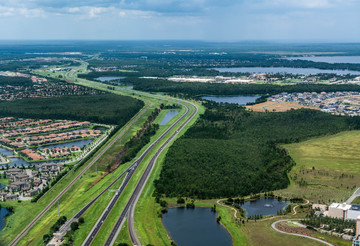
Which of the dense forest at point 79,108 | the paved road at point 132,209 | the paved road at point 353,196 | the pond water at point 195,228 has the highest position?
the dense forest at point 79,108

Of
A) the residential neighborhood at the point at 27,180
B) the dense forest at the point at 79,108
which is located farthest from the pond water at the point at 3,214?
the dense forest at the point at 79,108

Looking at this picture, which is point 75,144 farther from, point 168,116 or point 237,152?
point 168,116

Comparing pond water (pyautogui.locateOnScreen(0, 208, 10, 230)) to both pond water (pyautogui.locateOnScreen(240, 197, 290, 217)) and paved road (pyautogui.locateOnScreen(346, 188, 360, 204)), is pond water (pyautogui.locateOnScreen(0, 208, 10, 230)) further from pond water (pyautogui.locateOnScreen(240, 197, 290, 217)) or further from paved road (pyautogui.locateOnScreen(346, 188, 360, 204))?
paved road (pyautogui.locateOnScreen(346, 188, 360, 204))

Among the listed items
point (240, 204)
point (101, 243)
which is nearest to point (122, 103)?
point (240, 204)

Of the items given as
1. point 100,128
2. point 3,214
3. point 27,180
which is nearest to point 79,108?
point 100,128

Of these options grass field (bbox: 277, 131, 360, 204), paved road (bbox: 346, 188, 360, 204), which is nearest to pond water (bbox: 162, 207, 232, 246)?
grass field (bbox: 277, 131, 360, 204)

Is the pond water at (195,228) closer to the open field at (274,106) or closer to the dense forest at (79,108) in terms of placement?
the dense forest at (79,108)
